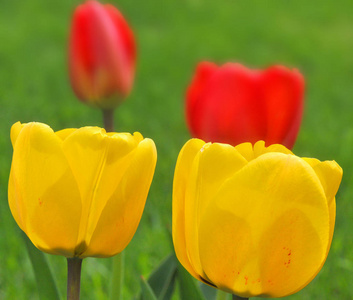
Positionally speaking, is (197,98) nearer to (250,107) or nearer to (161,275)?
(250,107)

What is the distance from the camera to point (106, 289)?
1.69 meters

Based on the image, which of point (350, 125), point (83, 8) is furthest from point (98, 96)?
point (350, 125)

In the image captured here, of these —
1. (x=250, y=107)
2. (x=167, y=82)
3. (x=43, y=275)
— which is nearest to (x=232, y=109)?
(x=250, y=107)

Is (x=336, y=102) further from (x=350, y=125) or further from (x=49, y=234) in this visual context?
(x=49, y=234)

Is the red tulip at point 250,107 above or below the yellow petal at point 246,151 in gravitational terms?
below

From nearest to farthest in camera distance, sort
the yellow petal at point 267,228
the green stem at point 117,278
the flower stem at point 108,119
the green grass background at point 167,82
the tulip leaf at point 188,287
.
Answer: the yellow petal at point 267,228 < the tulip leaf at point 188,287 < the green stem at point 117,278 < the flower stem at point 108,119 < the green grass background at point 167,82

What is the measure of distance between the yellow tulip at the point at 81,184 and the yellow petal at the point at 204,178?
0.06 metres

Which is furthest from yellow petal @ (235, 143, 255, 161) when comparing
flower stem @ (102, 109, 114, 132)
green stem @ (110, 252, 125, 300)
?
flower stem @ (102, 109, 114, 132)

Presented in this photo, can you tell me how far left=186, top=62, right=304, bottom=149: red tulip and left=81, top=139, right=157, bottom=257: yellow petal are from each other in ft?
1.21

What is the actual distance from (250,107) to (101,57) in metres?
0.44

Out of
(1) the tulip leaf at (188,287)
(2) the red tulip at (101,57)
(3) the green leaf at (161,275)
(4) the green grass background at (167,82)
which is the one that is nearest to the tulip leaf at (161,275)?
→ (3) the green leaf at (161,275)

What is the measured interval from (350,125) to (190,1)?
10.6ft

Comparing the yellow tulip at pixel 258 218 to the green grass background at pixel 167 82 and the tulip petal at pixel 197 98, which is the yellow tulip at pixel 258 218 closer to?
the tulip petal at pixel 197 98

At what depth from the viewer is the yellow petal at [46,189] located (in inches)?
25.8
